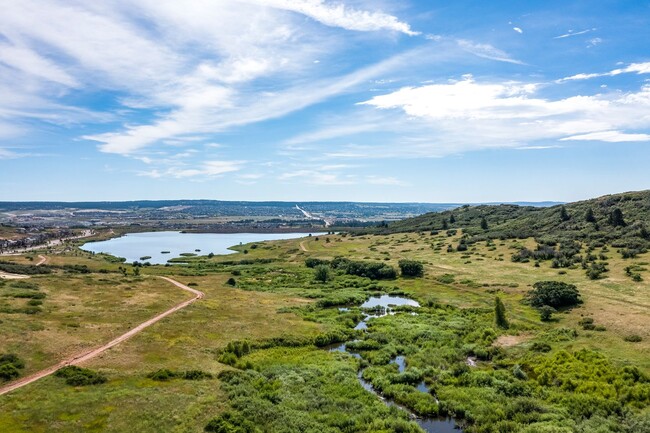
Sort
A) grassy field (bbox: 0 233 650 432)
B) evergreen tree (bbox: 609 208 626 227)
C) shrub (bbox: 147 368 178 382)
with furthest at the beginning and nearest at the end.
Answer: evergreen tree (bbox: 609 208 626 227) → shrub (bbox: 147 368 178 382) → grassy field (bbox: 0 233 650 432)

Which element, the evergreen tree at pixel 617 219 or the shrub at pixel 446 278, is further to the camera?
the evergreen tree at pixel 617 219

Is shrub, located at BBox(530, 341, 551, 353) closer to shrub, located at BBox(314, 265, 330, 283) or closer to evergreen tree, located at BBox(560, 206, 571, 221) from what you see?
shrub, located at BBox(314, 265, 330, 283)

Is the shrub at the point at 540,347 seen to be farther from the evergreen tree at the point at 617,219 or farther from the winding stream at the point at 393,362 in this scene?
the evergreen tree at the point at 617,219

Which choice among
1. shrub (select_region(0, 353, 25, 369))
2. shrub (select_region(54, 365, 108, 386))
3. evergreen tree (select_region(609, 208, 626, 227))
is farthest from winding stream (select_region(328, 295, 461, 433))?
evergreen tree (select_region(609, 208, 626, 227))

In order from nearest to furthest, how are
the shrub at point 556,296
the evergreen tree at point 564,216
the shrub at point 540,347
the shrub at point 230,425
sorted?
the shrub at point 230,425 → the shrub at point 540,347 → the shrub at point 556,296 → the evergreen tree at point 564,216

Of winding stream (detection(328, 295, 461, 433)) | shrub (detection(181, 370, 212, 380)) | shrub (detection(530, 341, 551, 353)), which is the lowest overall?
winding stream (detection(328, 295, 461, 433))

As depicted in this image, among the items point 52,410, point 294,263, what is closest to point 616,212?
point 294,263

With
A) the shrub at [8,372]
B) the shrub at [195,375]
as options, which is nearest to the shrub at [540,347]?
the shrub at [195,375]

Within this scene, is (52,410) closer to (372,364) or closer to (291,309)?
(372,364)
